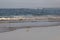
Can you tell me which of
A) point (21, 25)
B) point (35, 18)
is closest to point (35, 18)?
point (35, 18)

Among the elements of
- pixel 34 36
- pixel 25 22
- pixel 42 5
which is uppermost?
pixel 42 5

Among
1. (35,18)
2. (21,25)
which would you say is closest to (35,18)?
(35,18)

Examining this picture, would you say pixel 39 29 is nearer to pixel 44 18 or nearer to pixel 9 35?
pixel 44 18

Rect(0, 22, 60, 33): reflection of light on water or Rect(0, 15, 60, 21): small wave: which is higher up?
Rect(0, 15, 60, 21): small wave

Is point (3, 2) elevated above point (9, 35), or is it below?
above

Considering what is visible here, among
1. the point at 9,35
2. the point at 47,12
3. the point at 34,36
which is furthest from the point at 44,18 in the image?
the point at 9,35

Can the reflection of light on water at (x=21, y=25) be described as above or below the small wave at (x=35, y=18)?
below

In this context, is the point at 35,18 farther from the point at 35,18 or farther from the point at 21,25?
the point at 21,25

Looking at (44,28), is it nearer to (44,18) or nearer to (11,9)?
(44,18)

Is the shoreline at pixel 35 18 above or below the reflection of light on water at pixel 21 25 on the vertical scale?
above

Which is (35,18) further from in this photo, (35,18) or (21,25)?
(21,25)

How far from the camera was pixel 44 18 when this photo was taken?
893mm

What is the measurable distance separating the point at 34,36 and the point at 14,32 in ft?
0.50

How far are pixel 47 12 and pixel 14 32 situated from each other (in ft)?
0.94
